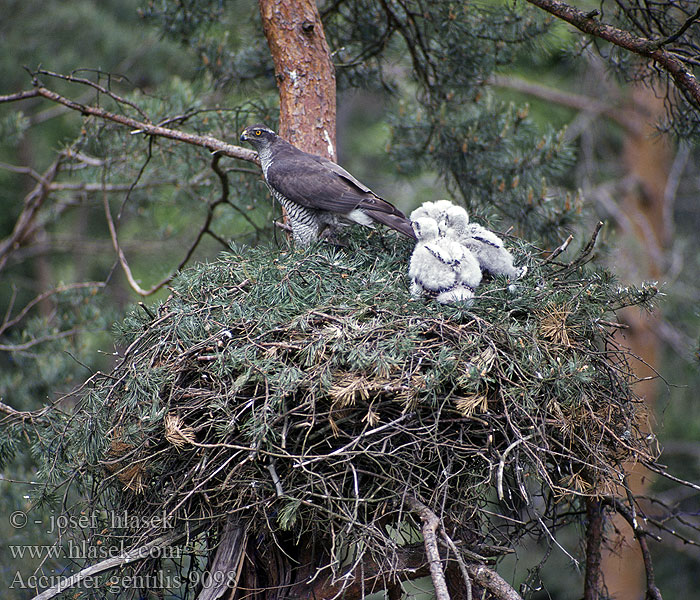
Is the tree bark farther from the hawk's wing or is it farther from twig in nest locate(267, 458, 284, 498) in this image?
twig in nest locate(267, 458, 284, 498)

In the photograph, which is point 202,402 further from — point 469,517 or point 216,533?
point 469,517

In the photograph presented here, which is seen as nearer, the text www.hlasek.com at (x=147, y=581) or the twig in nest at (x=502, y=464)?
the twig in nest at (x=502, y=464)

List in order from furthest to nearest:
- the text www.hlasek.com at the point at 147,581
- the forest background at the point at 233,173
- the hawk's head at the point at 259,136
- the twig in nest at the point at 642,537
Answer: the forest background at the point at 233,173, the hawk's head at the point at 259,136, the twig in nest at the point at 642,537, the text www.hlasek.com at the point at 147,581

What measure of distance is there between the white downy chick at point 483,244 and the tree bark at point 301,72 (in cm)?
99

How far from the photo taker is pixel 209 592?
283cm

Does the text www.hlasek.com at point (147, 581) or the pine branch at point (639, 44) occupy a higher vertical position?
the pine branch at point (639, 44)

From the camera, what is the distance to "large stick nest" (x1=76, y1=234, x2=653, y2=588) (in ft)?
8.72

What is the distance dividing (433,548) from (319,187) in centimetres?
223

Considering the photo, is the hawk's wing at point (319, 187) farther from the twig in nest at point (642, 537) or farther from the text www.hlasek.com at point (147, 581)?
the text www.hlasek.com at point (147, 581)

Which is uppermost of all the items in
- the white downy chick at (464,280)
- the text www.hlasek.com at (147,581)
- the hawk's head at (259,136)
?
the hawk's head at (259,136)

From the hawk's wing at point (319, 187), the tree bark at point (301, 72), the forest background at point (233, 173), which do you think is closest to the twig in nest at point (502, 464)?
the forest background at point (233, 173)

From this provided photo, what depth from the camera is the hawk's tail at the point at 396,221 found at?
3.74 m

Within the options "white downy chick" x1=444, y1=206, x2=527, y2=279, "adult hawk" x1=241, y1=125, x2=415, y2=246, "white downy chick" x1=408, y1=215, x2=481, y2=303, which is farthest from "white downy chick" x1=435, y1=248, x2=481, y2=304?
"adult hawk" x1=241, y1=125, x2=415, y2=246

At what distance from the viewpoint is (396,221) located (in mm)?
3791
